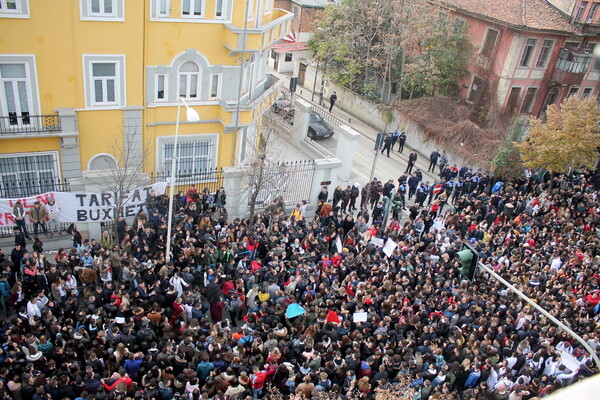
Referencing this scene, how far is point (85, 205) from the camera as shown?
54.9ft

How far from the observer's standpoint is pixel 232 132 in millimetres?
22203

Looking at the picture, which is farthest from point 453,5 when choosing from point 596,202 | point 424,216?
point 424,216

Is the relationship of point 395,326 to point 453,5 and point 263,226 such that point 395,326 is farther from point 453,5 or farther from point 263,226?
point 453,5

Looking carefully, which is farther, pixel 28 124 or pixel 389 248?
pixel 28 124

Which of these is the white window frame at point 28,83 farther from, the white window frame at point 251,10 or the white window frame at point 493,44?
the white window frame at point 493,44

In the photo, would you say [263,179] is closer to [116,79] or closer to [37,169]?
[116,79]

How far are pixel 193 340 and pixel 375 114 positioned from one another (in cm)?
2690

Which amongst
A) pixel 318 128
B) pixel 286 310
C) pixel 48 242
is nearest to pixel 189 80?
pixel 48 242

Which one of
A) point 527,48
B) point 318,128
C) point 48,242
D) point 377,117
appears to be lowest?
point 377,117

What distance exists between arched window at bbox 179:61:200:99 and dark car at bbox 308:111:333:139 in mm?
12346

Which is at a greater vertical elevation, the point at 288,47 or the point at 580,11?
the point at 580,11

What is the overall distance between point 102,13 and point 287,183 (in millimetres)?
8893

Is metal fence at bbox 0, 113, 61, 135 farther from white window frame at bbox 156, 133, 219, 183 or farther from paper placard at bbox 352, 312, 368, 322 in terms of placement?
paper placard at bbox 352, 312, 368, 322

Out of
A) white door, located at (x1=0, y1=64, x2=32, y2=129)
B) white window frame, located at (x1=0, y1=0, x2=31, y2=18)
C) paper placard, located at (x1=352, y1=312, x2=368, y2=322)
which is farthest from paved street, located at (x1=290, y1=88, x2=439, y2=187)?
white window frame, located at (x1=0, y1=0, x2=31, y2=18)
